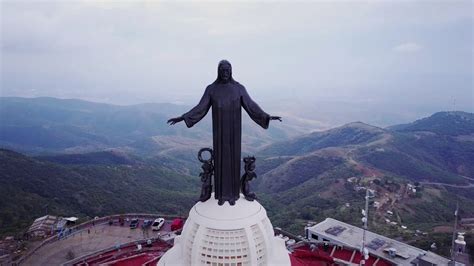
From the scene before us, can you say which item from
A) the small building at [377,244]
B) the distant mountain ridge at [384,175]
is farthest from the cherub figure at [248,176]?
the distant mountain ridge at [384,175]

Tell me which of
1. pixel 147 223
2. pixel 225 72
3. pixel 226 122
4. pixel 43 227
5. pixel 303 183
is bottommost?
pixel 303 183

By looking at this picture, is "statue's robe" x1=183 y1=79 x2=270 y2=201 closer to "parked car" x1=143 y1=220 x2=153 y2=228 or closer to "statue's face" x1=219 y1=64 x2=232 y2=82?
"statue's face" x1=219 y1=64 x2=232 y2=82

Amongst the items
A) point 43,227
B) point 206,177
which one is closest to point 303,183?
point 43,227

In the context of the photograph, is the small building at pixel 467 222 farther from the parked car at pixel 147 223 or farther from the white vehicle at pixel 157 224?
the parked car at pixel 147 223

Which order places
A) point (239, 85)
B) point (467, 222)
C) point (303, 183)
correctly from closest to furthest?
point (239, 85) < point (467, 222) < point (303, 183)

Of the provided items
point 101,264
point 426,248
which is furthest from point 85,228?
point 426,248

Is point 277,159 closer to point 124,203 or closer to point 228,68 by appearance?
point 124,203

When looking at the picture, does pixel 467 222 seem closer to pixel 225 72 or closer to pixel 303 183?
pixel 303 183
